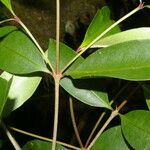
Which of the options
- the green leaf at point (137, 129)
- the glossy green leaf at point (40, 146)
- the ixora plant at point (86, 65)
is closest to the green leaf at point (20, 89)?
the ixora plant at point (86, 65)

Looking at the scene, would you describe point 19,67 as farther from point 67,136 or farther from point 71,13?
point 71,13

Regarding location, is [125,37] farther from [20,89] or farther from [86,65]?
[20,89]

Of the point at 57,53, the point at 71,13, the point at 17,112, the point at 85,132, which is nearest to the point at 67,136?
the point at 85,132

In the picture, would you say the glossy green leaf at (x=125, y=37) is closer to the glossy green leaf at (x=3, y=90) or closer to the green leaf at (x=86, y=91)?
the green leaf at (x=86, y=91)

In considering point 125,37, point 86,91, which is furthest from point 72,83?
point 125,37

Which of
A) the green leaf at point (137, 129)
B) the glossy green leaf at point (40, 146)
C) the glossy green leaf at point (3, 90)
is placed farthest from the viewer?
the glossy green leaf at point (40, 146)
